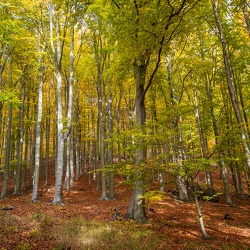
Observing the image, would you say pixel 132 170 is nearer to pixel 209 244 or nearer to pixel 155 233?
pixel 155 233

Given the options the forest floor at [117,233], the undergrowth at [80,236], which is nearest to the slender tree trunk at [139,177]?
the forest floor at [117,233]

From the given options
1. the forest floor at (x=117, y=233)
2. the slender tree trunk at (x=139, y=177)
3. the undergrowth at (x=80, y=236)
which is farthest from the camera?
the slender tree trunk at (x=139, y=177)

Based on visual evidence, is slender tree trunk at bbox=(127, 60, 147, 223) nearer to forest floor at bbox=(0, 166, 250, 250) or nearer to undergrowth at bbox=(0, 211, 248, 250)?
forest floor at bbox=(0, 166, 250, 250)

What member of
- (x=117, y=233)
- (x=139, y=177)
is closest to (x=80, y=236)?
(x=117, y=233)

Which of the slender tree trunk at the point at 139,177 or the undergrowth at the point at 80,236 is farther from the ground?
the slender tree trunk at the point at 139,177

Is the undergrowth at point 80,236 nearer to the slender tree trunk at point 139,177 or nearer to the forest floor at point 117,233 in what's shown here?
the forest floor at point 117,233

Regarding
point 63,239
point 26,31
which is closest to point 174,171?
point 63,239

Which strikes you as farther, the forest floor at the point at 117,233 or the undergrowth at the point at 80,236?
the forest floor at the point at 117,233

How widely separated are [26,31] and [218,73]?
15.0m

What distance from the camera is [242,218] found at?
35.8 ft

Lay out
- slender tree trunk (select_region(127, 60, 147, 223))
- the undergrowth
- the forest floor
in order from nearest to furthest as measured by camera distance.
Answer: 1. the undergrowth
2. the forest floor
3. slender tree trunk (select_region(127, 60, 147, 223))

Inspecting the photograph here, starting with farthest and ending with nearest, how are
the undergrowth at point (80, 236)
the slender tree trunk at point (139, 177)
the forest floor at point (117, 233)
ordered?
the slender tree trunk at point (139, 177) < the forest floor at point (117, 233) < the undergrowth at point (80, 236)

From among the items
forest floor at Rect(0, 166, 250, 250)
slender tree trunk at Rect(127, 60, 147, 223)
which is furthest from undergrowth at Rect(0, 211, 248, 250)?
slender tree trunk at Rect(127, 60, 147, 223)

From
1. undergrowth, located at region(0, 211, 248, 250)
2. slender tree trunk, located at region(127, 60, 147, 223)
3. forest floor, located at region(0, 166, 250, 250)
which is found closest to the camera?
undergrowth, located at region(0, 211, 248, 250)
